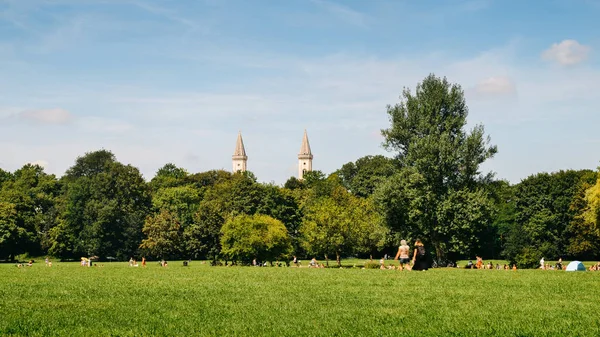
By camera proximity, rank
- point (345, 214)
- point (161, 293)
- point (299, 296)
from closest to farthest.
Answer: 1. point (299, 296)
2. point (161, 293)
3. point (345, 214)

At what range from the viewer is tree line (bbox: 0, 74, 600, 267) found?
60.1 meters

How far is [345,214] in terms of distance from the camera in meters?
85.0

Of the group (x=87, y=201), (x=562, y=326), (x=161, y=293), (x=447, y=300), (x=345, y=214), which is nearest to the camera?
(x=562, y=326)

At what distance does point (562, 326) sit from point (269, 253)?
7178 cm

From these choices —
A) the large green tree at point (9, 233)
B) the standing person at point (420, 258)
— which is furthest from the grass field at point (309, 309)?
the large green tree at point (9, 233)

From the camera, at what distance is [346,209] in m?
88.4

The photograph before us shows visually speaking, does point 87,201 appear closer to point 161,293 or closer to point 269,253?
point 269,253

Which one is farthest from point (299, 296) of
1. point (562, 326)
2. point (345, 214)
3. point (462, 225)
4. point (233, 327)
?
point (345, 214)

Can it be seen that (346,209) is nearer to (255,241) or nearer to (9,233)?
(255,241)

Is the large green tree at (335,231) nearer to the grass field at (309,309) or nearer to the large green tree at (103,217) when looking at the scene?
the large green tree at (103,217)

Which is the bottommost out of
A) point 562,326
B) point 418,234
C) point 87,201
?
point 562,326

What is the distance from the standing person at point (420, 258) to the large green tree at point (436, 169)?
23.7 meters

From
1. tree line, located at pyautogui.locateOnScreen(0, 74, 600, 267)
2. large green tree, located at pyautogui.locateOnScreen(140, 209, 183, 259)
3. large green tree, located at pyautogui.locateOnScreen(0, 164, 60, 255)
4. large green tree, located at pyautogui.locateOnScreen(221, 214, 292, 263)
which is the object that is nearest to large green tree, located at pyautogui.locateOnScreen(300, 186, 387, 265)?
tree line, located at pyautogui.locateOnScreen(0, 74, 600, 267)

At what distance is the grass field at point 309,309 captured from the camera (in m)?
14.1
